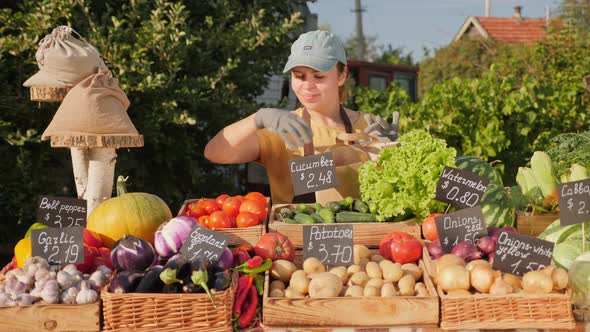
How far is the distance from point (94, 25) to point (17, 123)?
1213 mm

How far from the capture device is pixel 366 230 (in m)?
3.12

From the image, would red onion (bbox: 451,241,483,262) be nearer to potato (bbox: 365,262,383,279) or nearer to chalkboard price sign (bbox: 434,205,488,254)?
chalkboard price sign (bbox: 434,205,488,254)

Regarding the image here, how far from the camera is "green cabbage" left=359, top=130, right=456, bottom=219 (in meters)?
3.17

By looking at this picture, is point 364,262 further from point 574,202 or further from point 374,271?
point 574,202

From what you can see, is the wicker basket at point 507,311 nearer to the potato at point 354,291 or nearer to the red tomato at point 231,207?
the potato at point 354,291

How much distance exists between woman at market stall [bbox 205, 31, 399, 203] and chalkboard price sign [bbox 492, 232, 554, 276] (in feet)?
3.86

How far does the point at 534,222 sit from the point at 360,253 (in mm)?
998

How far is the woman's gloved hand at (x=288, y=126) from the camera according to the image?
3.36 metres

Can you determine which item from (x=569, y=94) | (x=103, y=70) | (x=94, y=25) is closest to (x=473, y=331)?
(x=103, y=70)

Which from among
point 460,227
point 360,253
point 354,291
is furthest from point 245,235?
point 460,227

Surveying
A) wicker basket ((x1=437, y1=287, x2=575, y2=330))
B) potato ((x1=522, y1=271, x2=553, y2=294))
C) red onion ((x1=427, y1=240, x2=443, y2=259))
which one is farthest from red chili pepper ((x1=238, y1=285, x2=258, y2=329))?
potato ((x1=522, y1=271, x2=553, y2=294))

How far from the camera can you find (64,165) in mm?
6695

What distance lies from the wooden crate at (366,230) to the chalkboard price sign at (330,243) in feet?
1.04

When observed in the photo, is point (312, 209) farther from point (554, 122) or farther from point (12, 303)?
point (554, 122)
